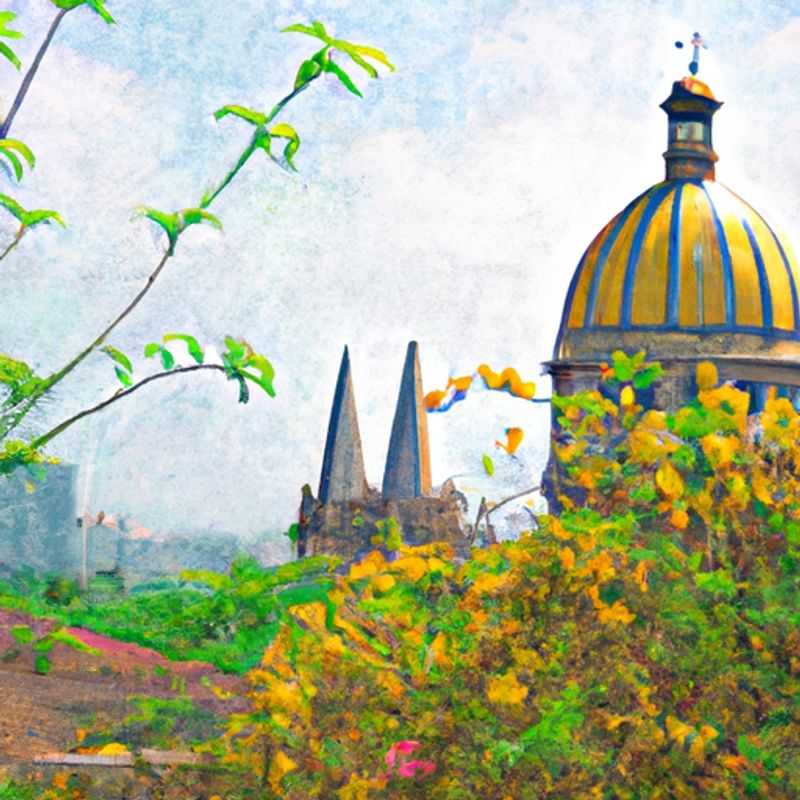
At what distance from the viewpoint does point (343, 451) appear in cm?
2381

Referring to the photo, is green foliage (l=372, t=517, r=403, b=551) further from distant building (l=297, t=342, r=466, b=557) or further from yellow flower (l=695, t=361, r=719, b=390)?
distant building (l=297, t=342, r=466, b=557)

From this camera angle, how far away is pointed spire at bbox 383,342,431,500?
23.4 m

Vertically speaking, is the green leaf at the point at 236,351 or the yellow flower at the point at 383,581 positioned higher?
the green leaf at the point at 236,351

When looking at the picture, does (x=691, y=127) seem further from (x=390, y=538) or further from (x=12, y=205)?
(x=12, y=205)

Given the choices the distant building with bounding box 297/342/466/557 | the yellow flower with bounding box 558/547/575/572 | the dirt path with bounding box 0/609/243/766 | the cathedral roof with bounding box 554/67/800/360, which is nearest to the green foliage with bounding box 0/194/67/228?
the yellow flower with bounding box 558/547/575/572

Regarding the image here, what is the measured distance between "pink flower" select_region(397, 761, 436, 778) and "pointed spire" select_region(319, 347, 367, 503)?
56.9 feet

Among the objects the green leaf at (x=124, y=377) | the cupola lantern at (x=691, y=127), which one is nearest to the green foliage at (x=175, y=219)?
the green leaf at (x=124, y=377)

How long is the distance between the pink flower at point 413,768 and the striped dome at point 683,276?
14.0 meters

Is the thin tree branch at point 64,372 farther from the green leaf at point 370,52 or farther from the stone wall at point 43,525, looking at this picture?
the stone wall at point 43,525

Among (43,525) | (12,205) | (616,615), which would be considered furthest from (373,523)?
(12,205)

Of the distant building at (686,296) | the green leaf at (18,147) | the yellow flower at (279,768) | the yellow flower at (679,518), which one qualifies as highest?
the distant building at (686,296)

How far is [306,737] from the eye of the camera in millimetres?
6023

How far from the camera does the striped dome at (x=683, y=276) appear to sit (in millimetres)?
19469

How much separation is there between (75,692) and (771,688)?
734cm
